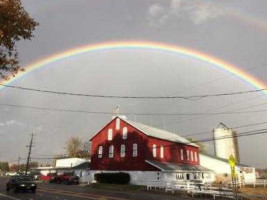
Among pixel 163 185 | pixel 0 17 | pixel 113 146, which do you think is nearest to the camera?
pixel 0 17

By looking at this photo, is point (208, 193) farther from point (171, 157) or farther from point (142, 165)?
point (171, 157)

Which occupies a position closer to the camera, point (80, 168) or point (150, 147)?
point (150, 147)

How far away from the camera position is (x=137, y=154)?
57.3 meters

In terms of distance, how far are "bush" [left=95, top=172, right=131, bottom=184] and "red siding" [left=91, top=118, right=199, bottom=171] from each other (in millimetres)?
2080

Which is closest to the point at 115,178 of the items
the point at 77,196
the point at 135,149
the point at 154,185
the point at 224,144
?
the point at 135,149

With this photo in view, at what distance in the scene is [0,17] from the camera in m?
16.2

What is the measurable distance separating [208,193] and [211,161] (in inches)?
1858

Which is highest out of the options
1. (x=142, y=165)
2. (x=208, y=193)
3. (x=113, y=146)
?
(x=113, y=146)

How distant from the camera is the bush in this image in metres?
55.8

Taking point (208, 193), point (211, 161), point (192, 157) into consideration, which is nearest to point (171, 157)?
point (192, 157)

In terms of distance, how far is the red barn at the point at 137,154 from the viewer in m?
54.8

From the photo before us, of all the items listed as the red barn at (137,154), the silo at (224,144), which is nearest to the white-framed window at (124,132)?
the red barn at (137,154)

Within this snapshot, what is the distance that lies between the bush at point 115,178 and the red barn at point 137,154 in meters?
1.22

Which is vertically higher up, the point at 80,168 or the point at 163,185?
the point at 80,168
